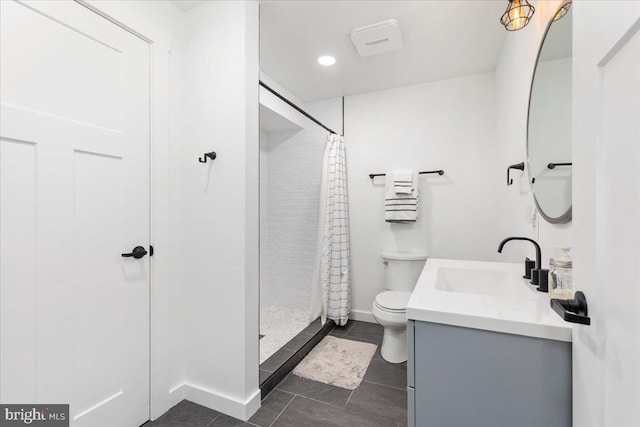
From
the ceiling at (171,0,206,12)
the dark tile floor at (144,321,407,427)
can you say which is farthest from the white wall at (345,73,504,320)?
the ceiling at (171,0,206,12)

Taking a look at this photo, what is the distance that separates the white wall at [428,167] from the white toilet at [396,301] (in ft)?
0.54

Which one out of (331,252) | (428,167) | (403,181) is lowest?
(331,252)

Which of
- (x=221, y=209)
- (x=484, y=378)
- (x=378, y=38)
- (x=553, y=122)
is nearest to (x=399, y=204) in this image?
(x=378, y=38)

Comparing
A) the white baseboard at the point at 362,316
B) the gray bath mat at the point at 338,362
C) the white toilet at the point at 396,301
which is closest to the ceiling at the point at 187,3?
the white toilet at the point at 396,301

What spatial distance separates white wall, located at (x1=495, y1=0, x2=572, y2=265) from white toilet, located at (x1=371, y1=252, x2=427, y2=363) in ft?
2.50

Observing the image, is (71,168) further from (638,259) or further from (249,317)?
(638,259)

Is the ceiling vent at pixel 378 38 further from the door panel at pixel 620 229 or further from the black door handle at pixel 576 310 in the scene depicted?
the black door handle at pixel 576 310

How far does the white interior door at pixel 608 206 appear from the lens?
45cm

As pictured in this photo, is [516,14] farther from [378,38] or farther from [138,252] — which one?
[138,252]

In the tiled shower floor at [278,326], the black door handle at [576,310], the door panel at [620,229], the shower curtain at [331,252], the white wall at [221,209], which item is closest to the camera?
the door panel at [620,229]

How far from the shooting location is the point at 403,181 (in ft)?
8.70

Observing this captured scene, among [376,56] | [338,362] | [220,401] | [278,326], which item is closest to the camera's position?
[220,401]

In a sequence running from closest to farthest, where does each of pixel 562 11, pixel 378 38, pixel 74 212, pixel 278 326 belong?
pixel 562 11 → pixel 74 212 → pixel 378 38 → pixel 278 326

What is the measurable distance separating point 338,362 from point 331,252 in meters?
0.93
